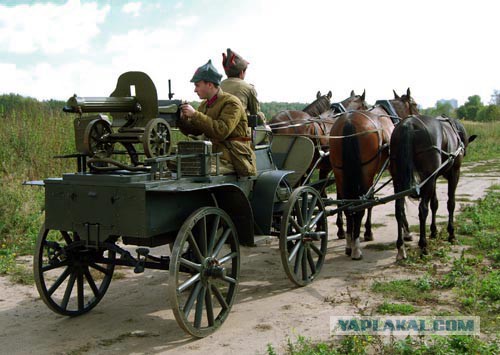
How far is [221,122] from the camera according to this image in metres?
A: 5.11

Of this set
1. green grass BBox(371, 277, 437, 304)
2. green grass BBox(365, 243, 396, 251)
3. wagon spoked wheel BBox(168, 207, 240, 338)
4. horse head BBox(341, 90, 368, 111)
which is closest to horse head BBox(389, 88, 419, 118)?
horse head BBox(341, 90, 368, 111)

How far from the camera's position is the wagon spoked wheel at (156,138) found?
14.3ft

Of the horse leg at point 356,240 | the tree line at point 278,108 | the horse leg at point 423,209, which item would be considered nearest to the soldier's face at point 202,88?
the horse leg at point 356,240

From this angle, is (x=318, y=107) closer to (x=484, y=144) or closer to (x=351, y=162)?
(x=351, y=162)

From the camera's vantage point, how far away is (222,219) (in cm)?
476

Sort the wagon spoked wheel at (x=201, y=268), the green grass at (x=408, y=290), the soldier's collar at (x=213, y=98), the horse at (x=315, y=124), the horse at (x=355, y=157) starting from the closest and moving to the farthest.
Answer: the wagon spoked wheel at (x=201, y=268) < the soldier's collar at (x=213, y=98) < the green grass at (x=408, y=290) < the horse at (x=355, y=157) < the horse at (x=315, y=124)

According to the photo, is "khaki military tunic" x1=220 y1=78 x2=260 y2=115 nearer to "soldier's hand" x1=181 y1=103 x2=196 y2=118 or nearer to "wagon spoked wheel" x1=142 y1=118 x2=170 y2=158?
"soldier's hand" x1=181 y1=103 x2=196 y2=118

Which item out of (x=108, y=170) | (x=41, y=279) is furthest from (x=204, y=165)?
(x=41, y=279)

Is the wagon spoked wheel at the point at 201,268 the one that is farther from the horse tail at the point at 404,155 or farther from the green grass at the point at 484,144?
the green grass at the point at 484,144

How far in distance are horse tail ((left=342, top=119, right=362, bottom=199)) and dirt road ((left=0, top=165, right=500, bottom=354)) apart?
3.23ft

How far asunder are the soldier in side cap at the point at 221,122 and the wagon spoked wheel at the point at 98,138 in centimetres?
73

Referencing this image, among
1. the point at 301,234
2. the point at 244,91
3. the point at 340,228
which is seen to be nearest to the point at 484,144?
the point at 340,228

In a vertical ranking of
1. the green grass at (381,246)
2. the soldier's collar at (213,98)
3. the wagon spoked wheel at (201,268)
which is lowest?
the green grass at (381,246)

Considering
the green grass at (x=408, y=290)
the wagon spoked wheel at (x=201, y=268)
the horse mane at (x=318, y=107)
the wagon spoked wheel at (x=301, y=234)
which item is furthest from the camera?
the horse mane at (x=318, y=107)
